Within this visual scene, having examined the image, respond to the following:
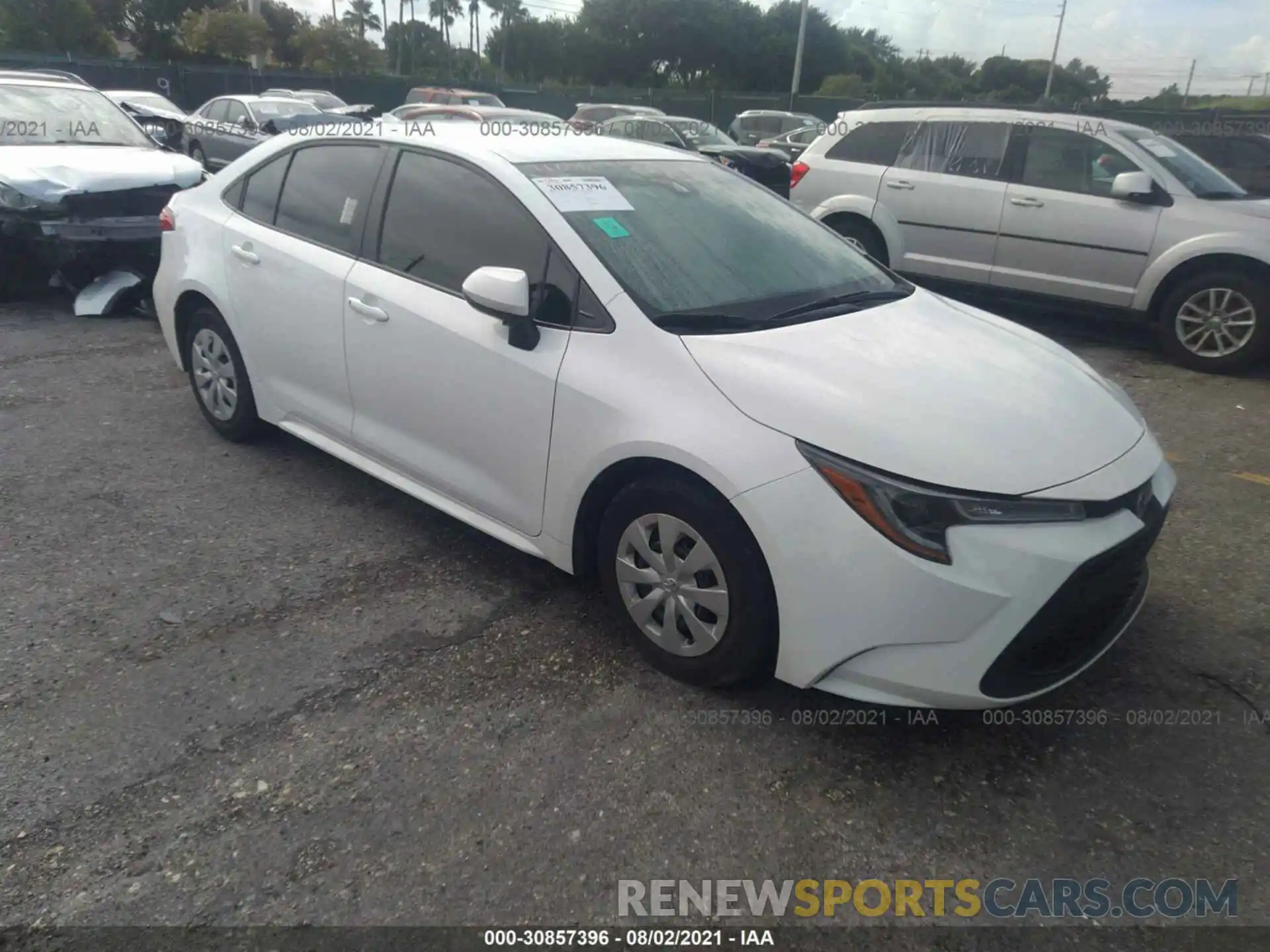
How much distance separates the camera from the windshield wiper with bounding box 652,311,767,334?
117 inches

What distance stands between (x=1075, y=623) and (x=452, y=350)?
86.5 inches

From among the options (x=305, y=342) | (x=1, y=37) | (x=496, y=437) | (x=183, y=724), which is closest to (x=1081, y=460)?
(x=496, y=437)

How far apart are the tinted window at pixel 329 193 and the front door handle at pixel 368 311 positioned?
285 mm

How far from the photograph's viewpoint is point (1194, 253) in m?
6.70

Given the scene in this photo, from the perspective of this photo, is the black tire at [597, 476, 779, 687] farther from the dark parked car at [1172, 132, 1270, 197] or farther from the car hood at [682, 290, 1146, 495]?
the dark parked car at [1172, 132, 1270, 197]

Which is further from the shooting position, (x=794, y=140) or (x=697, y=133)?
(x=794, y=140)

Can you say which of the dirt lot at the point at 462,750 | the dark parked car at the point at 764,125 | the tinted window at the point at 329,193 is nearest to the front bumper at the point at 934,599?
the dirt lot at the point at 462,750

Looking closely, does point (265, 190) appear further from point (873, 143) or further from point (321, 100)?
point (321, 100)

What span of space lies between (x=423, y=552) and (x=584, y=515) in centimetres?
105

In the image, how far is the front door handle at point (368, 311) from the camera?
142 inches

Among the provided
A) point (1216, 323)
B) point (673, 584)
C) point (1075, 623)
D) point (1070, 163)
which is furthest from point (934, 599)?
point (1070, 163)

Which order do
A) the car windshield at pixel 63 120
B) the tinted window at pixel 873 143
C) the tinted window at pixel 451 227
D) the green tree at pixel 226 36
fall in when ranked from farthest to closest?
the green tree at pixel 226 36, the tinted window at pixel 873 143, the car windshield at pixel 63 120, the tinted window at pixel 451 227

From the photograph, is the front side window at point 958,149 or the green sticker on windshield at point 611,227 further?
the front side window at point 958,149

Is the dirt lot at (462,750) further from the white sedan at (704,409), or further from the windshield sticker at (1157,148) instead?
the windshield sticker at (1157,148)
